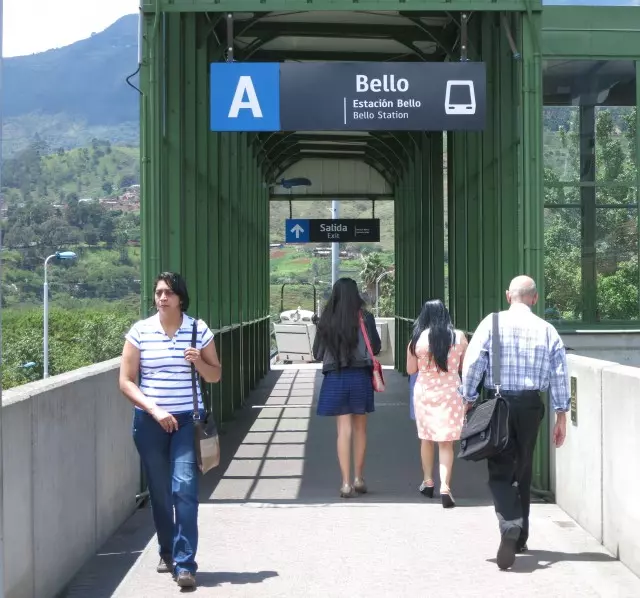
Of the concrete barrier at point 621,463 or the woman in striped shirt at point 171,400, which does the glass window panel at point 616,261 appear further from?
the woman in striped shirt at point 171,400

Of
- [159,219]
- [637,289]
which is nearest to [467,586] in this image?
[159,219]

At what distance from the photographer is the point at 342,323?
9227mm

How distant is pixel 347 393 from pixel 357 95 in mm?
2409

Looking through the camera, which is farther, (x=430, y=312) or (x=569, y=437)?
(x=430, y=312)

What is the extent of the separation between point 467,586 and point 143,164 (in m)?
4.65

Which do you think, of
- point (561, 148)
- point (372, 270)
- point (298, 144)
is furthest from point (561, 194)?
point (372, 270)

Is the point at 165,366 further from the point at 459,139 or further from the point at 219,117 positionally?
the point at 459,139

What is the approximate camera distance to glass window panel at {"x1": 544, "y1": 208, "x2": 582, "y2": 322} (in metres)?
12.9

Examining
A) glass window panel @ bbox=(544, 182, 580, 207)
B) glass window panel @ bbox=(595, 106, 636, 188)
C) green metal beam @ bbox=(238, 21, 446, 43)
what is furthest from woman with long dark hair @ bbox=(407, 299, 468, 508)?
green metal beam @ bbox=(238, 21, 446, 43)

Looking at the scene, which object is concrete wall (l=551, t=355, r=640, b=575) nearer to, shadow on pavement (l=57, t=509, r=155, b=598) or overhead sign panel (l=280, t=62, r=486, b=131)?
overhead sign panel (l=280, t=62, r=486, b=131)

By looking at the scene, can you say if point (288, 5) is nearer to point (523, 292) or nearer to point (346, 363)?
point (346, 363)

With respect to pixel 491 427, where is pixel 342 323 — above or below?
above

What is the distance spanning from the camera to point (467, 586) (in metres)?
6.09

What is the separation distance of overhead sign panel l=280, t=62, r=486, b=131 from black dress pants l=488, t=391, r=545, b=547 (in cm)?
353
